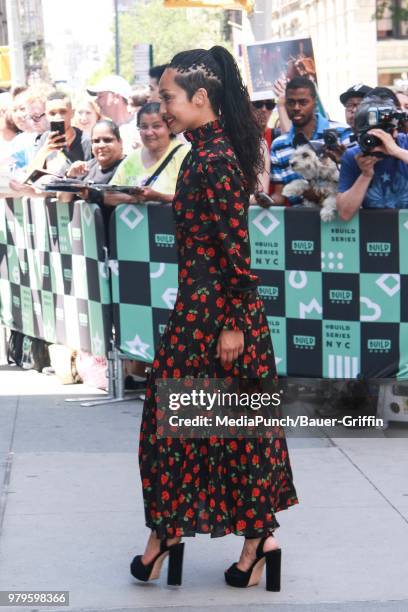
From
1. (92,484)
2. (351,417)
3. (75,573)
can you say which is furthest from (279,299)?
(75,573)

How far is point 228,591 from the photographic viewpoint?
15.2ft

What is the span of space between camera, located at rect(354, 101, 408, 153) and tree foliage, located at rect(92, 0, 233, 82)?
72020 millimetres

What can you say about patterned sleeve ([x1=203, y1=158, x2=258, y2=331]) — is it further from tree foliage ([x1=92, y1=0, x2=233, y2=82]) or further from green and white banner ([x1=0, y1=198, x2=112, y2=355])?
tree foliage ([x1=92, y1=0, x2=233, y2=82])

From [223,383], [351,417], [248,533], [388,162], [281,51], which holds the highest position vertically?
[281,51]

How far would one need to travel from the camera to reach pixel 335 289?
7055mm

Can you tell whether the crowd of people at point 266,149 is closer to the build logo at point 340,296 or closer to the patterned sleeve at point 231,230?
the patterned sleeve at point 231,230

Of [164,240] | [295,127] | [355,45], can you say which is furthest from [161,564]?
[355,45]

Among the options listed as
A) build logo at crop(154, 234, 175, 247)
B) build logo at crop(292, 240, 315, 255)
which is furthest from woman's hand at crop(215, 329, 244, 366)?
build logo at crop(154, 234, 175, 247)

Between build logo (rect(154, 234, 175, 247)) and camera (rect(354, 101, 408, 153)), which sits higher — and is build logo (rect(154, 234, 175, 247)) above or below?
below

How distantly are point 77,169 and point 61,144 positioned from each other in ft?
1.84

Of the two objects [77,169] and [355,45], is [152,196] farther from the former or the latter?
[355,45]

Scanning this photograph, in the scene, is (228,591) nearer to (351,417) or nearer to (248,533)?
(248,533)

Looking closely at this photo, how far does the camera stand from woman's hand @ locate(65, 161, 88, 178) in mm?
8945

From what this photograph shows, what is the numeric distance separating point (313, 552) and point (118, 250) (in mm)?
3372
